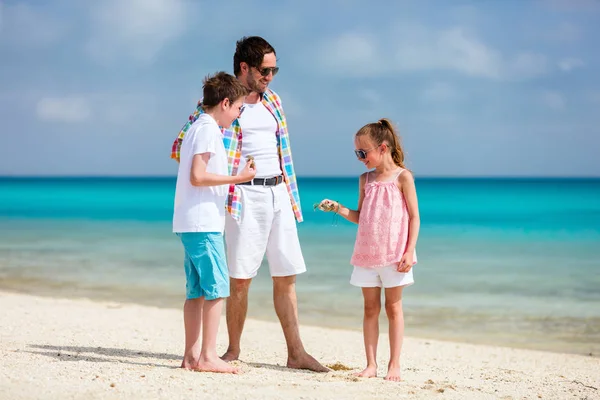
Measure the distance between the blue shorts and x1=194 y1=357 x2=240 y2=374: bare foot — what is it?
0.39 meters

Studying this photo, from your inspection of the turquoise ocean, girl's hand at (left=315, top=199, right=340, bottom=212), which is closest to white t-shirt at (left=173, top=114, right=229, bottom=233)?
girl's hand at (left=315, top=199, right=340, bottom=212)

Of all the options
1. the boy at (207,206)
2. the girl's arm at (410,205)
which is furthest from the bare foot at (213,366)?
the girl's arm at (410,205)

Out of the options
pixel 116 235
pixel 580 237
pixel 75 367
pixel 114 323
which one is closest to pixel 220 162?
pixel 75 367

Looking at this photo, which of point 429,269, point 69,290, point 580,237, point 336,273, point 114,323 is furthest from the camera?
point 580,237

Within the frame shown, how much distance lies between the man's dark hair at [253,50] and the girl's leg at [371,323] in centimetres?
160

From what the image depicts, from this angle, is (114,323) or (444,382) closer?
(444,382)

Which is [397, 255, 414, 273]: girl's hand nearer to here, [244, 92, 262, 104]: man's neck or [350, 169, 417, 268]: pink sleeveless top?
[350, 169, 417, 268]: pink sleeveless top

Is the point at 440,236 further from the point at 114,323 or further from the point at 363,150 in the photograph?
the point at 363,150

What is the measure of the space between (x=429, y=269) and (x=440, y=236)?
8.54 m

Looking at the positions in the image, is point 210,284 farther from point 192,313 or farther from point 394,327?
point 394,327

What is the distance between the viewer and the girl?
4.59m

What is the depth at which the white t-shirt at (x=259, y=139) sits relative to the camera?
4.90 meters

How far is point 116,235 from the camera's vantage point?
20.8 m

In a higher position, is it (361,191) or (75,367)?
(361,191)
